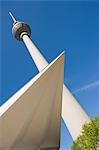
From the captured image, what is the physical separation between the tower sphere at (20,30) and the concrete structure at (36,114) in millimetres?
37779

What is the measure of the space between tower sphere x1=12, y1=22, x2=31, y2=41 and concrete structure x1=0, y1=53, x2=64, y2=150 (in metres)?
37.8

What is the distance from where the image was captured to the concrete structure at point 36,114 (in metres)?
20.7

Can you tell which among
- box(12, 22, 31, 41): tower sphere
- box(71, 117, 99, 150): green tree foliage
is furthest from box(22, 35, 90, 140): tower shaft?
box(12, 22, 31, 41): tower sphere

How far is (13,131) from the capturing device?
21328 mm

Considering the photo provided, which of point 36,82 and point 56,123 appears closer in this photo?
point 36,82

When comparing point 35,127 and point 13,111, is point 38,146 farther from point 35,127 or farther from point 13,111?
point 13,111

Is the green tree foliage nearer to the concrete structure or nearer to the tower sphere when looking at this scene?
the concrete structure

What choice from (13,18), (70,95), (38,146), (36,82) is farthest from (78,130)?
(13,18)

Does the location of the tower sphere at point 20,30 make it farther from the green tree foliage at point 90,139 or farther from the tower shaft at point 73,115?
the green tree foliage at point 90,139

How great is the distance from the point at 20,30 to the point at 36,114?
39825 mm

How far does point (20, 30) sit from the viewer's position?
60562 millimetres

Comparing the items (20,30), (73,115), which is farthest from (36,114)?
(20,30)

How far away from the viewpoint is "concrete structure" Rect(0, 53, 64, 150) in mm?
20688

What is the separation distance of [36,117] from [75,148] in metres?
3.60
